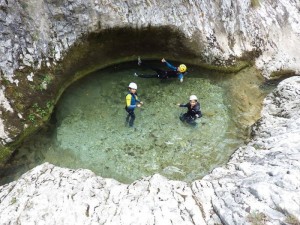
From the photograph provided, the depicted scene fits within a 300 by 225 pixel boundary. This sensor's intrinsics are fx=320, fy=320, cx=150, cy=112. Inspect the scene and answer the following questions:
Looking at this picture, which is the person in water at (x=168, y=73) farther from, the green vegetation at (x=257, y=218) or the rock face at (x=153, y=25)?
the green vegetation at (x=257, y=218)

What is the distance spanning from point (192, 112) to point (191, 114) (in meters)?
0.17

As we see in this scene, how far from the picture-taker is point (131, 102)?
545 inches

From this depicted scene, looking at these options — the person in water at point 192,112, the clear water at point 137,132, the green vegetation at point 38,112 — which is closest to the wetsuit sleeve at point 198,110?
the person in water at point 192,112

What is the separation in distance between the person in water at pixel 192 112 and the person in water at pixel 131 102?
198 cm

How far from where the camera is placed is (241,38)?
56.3 feet

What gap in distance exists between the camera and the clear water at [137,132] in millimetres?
12852

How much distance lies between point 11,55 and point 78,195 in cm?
699

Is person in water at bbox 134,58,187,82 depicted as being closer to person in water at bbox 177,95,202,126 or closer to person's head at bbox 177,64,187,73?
person's head at bbox 177,64,187,73

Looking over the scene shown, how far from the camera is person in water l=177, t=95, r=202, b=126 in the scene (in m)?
13.8

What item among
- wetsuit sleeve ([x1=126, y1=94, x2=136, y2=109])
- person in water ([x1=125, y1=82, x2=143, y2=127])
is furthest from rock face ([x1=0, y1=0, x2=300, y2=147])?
wetsuit sleeve ([x1=126, y1=94, x2=136, y2=109])

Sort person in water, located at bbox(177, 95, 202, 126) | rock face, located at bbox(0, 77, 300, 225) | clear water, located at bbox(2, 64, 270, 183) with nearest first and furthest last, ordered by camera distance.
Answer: rock face, located at bbox(0, 77, 300, 225) → clear water, located at bbox(2, 64, 270, 183) → person in water, located at bbox(177, 95, 202, 126)

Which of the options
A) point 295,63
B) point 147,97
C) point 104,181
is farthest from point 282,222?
point 295,63

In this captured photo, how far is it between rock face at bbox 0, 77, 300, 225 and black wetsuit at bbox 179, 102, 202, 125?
328cm

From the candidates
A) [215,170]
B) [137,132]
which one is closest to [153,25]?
[137,132]
